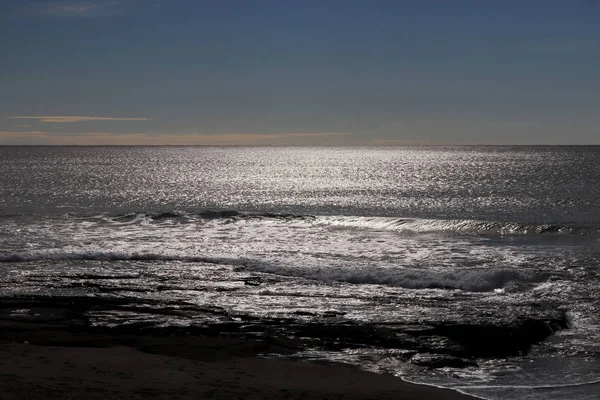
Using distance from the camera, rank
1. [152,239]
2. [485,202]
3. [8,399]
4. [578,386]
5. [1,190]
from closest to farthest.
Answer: [8,399] → [578,386] → [152,239] → [485,202] → [1,190]

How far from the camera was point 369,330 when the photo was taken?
1324 cm

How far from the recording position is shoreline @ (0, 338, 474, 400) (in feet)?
30.4

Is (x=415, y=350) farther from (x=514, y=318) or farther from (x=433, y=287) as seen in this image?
(x=433, y=287)

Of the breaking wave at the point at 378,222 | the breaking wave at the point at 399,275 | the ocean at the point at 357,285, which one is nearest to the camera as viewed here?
the ocean at the point at 357,285

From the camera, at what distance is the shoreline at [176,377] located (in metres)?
9.26

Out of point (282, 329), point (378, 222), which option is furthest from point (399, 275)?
point (378, 222)

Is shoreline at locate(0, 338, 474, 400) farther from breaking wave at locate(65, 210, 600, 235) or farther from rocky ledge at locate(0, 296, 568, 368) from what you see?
breaking wave at locate(65, 210, 600, 235)

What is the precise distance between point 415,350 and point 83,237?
20.7 metres

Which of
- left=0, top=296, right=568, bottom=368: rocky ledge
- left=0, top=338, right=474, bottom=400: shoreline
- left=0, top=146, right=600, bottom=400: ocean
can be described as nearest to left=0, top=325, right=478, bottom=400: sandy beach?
left=0, top=338, right=474, bottom=400: shoreline

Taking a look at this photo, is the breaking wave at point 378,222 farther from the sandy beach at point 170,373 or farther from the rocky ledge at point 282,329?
the sandy beach at point 170,373

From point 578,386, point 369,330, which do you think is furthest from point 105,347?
point 578,386

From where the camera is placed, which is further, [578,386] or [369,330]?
[369,330]

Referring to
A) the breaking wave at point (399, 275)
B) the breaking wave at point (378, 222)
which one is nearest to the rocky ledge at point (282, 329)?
the breaking wave at point (399, 275)

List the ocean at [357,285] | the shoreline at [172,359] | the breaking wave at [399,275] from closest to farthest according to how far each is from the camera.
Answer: the shoreline at [172,359] → the ocean at [357,285] → the breaking wave at [399,275]
